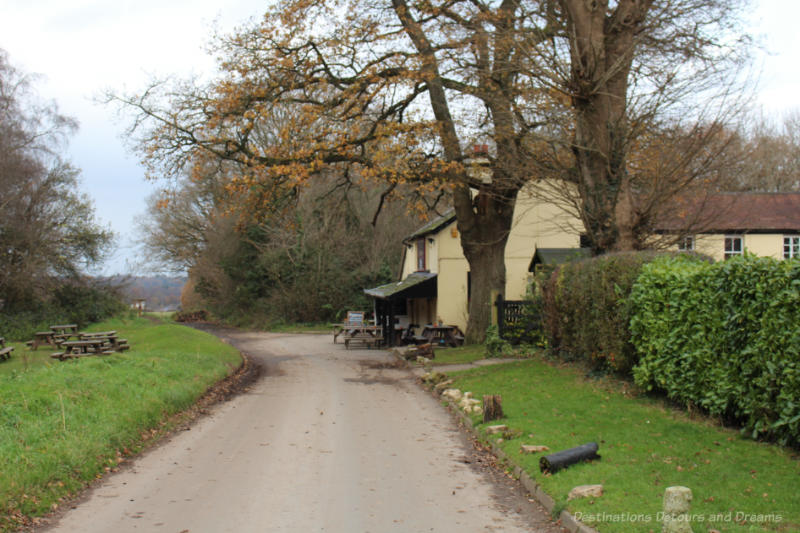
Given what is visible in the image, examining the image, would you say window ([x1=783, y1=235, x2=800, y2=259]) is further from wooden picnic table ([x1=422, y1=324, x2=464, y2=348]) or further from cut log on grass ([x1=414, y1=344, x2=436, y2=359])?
cut log on grass ([x1=414, y1=344, x2=436, y2=359])

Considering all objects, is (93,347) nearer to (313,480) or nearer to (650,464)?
(313,480)

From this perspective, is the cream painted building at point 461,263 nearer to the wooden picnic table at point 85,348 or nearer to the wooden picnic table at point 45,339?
the wooden picnic table at point 85,348

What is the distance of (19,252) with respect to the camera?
33812 mm

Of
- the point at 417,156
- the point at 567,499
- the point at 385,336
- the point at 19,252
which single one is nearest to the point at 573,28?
the point at 417,156

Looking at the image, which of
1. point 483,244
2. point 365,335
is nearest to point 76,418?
point 483,244

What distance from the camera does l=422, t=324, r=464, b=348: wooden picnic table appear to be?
26750 millimetres

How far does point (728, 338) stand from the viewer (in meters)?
8.38

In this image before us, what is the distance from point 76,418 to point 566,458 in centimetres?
696

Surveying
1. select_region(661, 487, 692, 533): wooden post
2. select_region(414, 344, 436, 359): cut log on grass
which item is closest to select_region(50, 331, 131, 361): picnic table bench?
select_region(414, 344, 436, 359): cut log on grass

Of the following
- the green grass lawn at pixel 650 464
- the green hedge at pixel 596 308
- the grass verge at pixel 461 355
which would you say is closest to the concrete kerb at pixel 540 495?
the green grass lawn at pixel 650 464

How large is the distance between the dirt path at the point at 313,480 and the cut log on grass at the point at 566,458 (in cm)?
44

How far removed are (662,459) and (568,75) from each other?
9300 mm

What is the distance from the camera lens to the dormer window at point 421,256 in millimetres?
33031

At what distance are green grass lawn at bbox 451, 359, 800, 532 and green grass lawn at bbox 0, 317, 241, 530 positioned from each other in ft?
17.4
